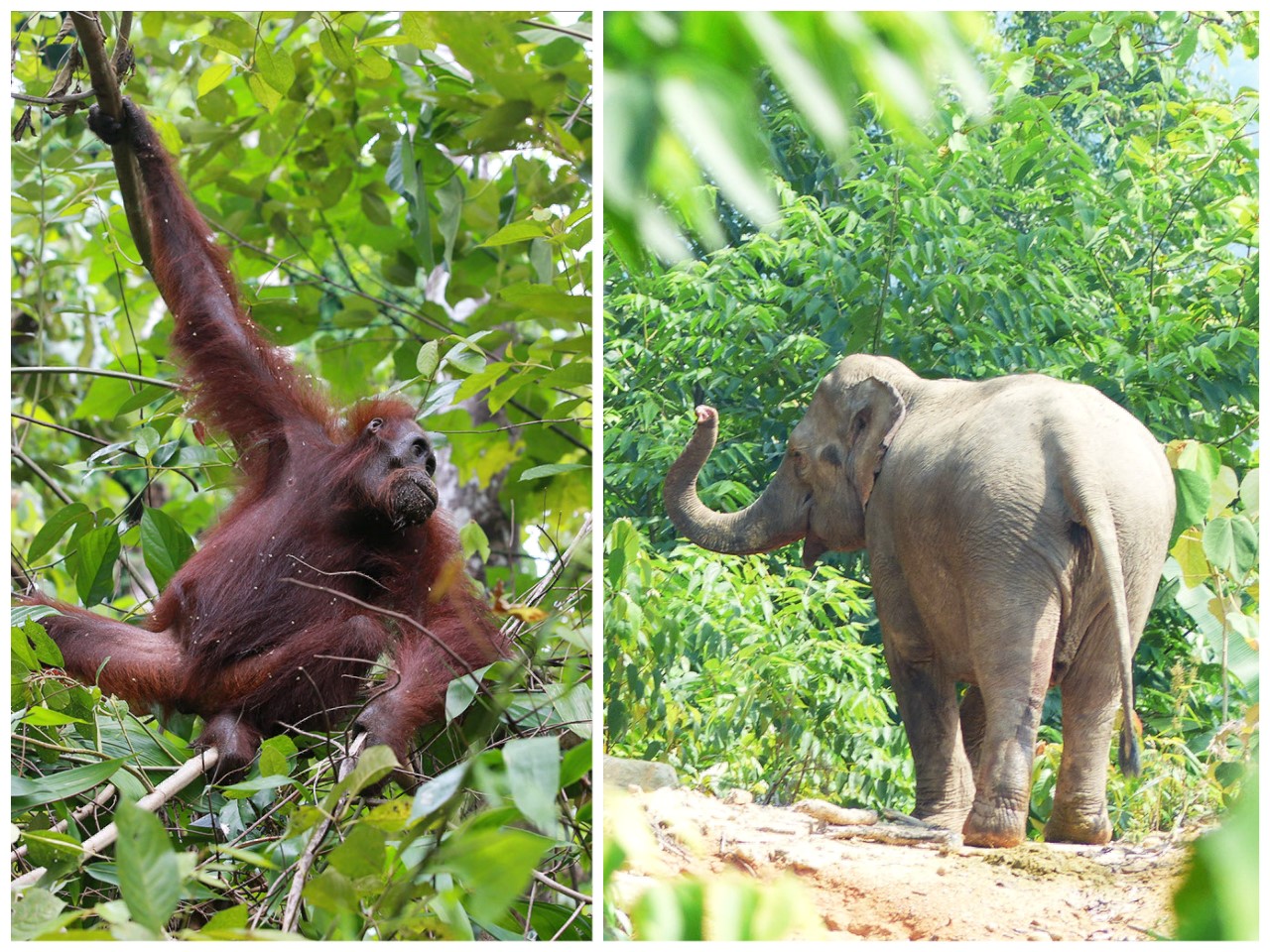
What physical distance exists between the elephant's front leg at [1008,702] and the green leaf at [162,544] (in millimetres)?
1588

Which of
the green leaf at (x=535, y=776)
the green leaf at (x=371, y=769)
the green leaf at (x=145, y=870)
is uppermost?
the green leaf at (x=535, y=776)

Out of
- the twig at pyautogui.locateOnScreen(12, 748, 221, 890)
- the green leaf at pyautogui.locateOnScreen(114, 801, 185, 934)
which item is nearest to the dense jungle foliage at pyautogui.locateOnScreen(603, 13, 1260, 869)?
the green leaf at pyautogui.locateOnScreen(114, 801, 185, 934)

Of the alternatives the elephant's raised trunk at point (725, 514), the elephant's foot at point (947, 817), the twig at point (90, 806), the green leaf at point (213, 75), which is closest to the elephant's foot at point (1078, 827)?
the elephant's foot at point (947, 817)

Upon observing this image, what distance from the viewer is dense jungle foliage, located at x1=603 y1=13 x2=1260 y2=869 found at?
1529 mm

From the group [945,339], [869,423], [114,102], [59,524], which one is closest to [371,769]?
[869,423]

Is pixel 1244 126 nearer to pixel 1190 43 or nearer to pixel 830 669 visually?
pixel 1190 43

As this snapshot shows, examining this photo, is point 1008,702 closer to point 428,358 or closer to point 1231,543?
point 1231,543

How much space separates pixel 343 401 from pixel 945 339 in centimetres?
167

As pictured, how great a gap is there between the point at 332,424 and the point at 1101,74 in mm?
1681

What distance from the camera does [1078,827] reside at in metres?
1.48

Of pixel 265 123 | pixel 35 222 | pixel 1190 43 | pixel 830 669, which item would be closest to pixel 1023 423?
pixel 830 669

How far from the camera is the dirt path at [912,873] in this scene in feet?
4.76

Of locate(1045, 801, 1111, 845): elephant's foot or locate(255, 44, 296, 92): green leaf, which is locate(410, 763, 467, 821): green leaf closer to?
locate(1045, 801, 1111, 845): elephant's foot

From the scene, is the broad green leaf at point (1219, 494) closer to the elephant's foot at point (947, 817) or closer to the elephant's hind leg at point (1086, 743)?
the elephant's hind leg at point (1086, 743)
